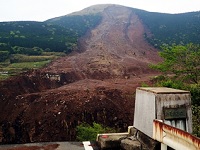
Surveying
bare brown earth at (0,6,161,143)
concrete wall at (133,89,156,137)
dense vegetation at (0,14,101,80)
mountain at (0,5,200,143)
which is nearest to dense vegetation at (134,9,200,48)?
mountain at (0,5,200,143)

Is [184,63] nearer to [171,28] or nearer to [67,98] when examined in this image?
[67,98]

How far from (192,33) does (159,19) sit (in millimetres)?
14981

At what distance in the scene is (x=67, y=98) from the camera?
1734cm

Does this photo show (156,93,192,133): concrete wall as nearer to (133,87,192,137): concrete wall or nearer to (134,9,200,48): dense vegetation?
(133,87,192,137): concrete wall

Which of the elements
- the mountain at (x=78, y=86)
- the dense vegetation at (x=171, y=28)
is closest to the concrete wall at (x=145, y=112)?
the mountain at (x=78, y=86)

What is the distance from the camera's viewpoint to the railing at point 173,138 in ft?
12.4

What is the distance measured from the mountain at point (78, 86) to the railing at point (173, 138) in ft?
32.6

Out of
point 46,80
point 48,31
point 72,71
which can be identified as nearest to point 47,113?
point 46,80

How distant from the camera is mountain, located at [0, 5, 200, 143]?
49.7 feet

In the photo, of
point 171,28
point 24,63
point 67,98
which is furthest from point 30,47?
point 171,28

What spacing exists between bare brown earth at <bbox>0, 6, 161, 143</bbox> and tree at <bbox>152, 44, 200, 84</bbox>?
433 cm

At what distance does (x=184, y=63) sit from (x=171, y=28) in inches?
1769

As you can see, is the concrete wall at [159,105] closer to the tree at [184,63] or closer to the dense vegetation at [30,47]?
the tree at [184,63]

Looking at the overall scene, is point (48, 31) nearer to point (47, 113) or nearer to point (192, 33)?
point (192, 33)
